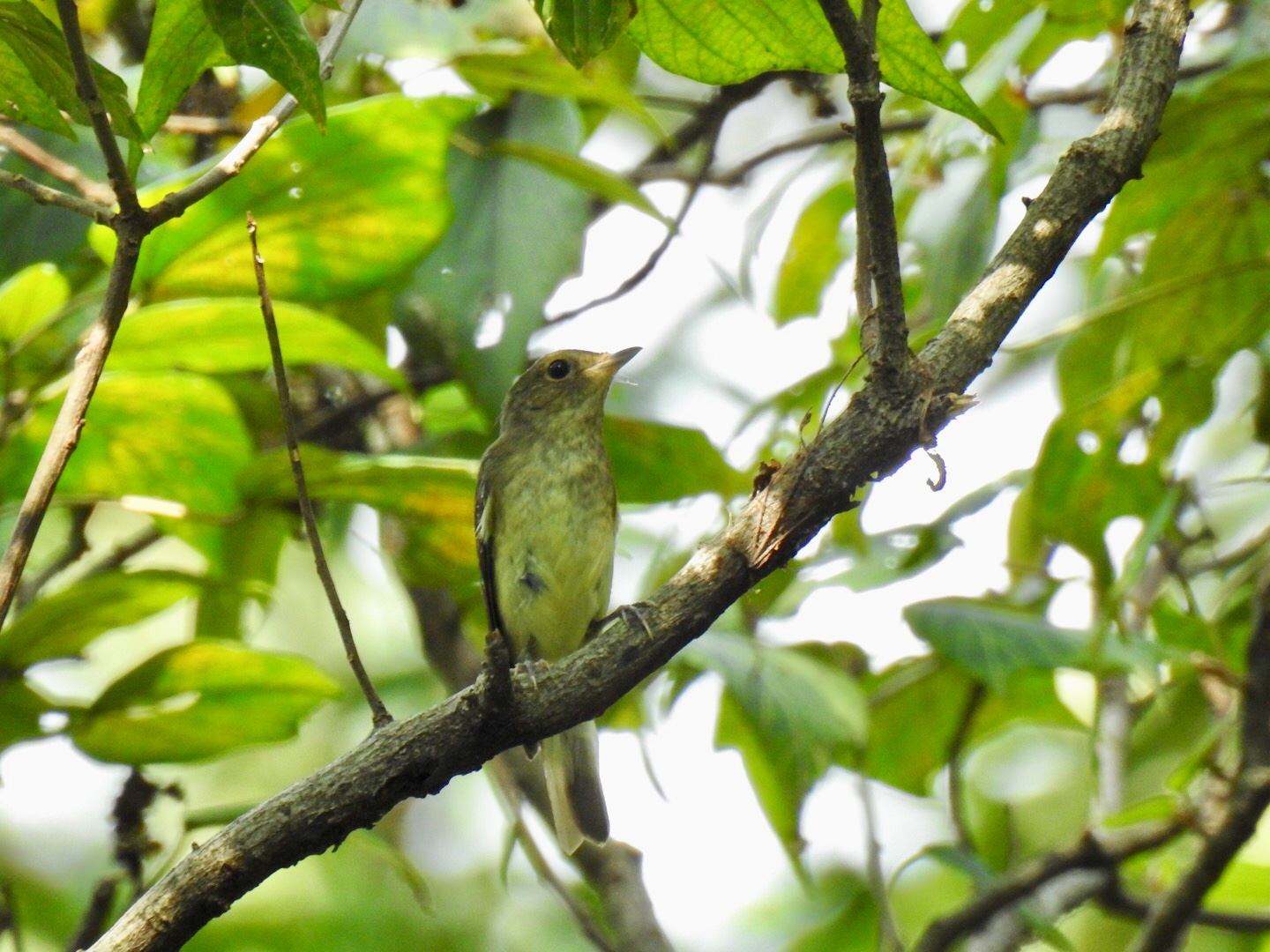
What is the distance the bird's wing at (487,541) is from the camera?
4.50 meters

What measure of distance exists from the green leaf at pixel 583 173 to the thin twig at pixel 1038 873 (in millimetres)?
1929

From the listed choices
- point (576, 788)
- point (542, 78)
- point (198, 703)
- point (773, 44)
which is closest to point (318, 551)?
point (773, 44)

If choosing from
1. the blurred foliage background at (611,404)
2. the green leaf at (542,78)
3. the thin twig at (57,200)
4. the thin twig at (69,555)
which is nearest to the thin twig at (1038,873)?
the blurred foliage background at (611,404)

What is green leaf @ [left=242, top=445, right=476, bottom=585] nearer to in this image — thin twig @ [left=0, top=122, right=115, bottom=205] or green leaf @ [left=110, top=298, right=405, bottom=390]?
green leaf @ [left=110, top=298, right=405, bottom=390]

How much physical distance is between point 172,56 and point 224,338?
4.80ft

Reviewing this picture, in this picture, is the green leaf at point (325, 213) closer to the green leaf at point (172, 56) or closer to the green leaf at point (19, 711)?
the green leaf at point (19, 711)

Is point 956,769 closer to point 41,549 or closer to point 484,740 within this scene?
point 484,740

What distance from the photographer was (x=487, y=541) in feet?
15.1

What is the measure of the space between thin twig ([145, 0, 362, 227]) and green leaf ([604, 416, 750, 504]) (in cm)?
180

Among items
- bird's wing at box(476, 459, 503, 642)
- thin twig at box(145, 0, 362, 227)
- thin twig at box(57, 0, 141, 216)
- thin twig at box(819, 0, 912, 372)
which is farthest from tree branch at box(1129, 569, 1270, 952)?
thin twig at box(57, 0, 141, 216)

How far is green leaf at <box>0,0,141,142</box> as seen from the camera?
1.82 meters

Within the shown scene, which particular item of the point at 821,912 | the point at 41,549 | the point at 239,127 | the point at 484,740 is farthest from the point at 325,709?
the point at 484,740

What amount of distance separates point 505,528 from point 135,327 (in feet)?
5.44

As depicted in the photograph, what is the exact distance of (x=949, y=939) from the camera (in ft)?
11.9
